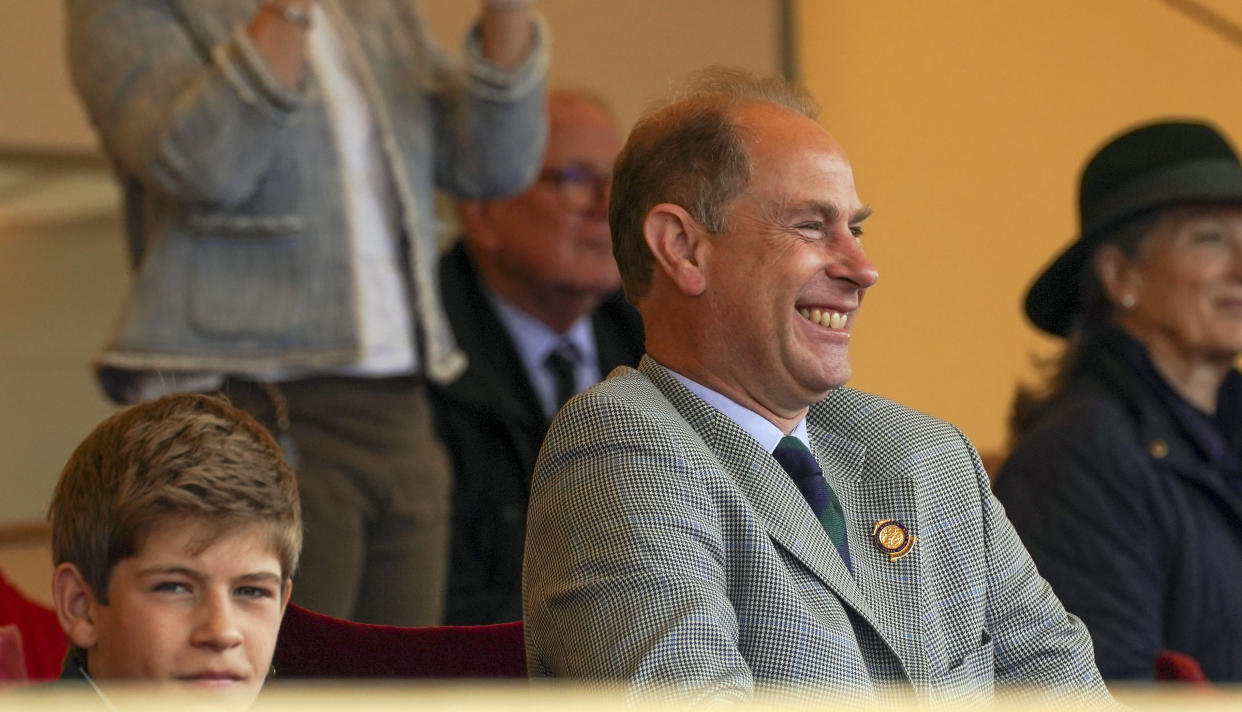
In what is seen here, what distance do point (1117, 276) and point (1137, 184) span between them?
146 mm

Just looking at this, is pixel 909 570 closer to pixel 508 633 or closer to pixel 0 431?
pixel 508 633

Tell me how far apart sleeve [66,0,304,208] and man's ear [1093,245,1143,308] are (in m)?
1.26

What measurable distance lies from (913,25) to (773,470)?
3.71m

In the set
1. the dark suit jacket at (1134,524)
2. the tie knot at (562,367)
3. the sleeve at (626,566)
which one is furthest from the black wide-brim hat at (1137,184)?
the sleeve at (626,566)

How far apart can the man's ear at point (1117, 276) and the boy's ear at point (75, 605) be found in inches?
70.2

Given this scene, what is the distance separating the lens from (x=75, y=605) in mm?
1353

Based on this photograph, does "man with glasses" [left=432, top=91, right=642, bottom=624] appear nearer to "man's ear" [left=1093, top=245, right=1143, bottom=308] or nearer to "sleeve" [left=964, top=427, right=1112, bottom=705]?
"man's ear" [left=1093, top=245, right=1143, bottom=308]

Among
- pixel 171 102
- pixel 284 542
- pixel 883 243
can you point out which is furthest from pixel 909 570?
pixel 883 243

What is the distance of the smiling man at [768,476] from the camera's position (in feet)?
3.90

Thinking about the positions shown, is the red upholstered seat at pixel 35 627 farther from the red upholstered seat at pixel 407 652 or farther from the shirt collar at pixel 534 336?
the shirt collar at pixel 534 336

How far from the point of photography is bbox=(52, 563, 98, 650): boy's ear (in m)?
1.34

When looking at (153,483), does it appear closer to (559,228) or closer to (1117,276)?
(1117,276)

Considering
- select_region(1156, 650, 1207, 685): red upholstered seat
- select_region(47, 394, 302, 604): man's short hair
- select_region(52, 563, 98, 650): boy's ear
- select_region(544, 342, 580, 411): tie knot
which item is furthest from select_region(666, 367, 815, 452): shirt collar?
select_region(544, 342, 580, 411): tie knot

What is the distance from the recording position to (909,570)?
4.31ft
